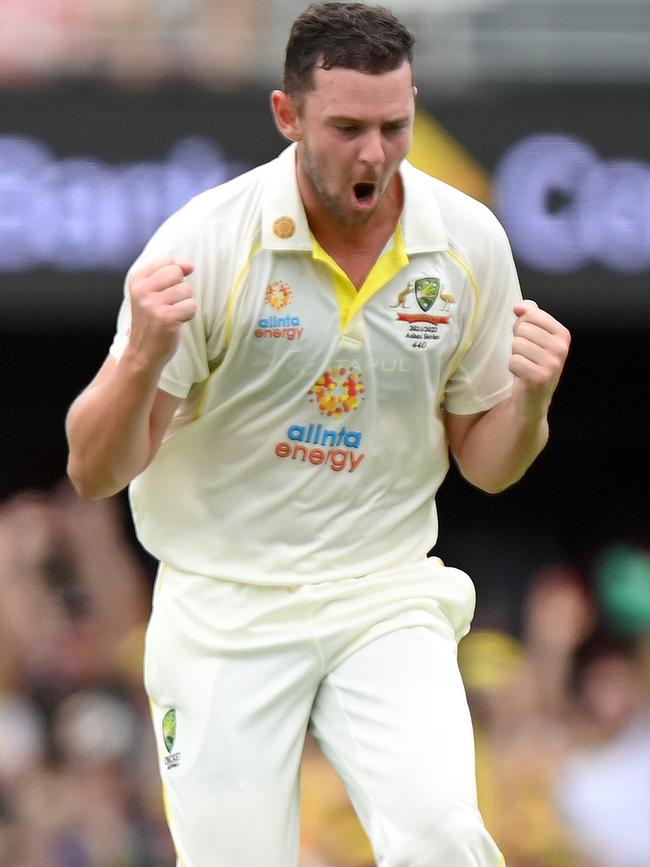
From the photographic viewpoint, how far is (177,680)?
12.9ft

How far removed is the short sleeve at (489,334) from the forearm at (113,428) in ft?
2.48

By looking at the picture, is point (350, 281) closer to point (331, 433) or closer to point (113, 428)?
point (331, 433)

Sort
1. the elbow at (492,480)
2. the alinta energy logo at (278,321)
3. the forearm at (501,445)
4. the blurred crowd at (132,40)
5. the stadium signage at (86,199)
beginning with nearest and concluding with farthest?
the alinta energy logo at (278,321) < the forearm at (501,445) < the elbow at (492,480) < the stadium signage at (86,199) < the blurred crowd at (132,40)

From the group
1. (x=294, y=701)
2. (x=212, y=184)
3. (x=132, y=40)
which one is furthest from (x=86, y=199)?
(x=294, y=701)

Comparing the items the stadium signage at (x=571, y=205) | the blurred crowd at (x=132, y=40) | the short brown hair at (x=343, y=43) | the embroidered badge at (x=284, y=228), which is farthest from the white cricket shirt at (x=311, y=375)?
the blurred crowd at (x=132, y=40)

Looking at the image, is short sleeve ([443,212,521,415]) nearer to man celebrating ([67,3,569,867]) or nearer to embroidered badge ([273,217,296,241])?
man celebrating ([67,3,569,867])

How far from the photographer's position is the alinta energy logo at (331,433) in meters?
3.82

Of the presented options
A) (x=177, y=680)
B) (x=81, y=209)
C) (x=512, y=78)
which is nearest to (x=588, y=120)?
(x=512, y=78)

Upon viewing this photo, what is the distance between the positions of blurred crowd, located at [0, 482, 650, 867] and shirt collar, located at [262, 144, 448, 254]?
12.8ft

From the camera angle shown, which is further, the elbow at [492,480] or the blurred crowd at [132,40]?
the blurred crowd at [132,40]

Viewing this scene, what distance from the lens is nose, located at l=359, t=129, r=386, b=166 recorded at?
3.58 metres

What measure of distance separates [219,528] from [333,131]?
0.96 m

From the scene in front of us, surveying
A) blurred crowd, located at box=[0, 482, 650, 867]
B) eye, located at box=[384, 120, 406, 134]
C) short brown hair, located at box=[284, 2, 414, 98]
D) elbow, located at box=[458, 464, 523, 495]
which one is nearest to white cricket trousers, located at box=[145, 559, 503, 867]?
elbow, located at box=[458, 464, 523, 495]

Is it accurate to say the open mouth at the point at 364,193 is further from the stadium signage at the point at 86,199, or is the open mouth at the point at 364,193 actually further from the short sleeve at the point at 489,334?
the stadium signage at the point at 86,199
